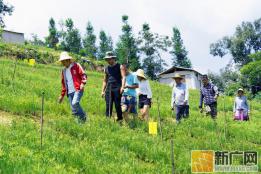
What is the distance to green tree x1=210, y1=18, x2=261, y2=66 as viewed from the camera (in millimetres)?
77062

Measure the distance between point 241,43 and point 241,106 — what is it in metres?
62.4

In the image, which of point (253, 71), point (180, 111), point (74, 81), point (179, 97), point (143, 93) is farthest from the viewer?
point (253, 71)

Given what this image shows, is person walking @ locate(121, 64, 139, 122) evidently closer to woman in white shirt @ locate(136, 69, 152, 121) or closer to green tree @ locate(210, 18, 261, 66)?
woman in white shirt @ locate(136, 69, 152, 121)

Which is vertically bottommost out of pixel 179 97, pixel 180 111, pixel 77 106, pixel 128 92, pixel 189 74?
pixel 180 111

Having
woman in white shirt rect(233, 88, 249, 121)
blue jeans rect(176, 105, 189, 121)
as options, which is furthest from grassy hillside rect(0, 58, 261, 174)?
woman in white shirt rect(233, 88, 249, 121)

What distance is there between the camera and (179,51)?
274ft

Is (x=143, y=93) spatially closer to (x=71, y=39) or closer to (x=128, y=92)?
(x=128, y=92)

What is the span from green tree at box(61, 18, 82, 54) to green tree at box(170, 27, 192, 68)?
17.7m

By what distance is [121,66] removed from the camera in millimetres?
11797

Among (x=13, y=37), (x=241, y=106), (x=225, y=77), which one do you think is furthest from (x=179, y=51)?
(x=241, y=106)

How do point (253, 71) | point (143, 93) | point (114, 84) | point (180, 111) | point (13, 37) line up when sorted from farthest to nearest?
point (253, 71) < point (13, 37) < point (180, 111) < point (143, 93) < point (114, 84)

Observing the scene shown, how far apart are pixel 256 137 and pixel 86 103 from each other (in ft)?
16.5

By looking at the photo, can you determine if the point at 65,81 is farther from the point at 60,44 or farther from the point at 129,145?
the point at 60,44

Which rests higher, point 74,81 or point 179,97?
point 74,81
